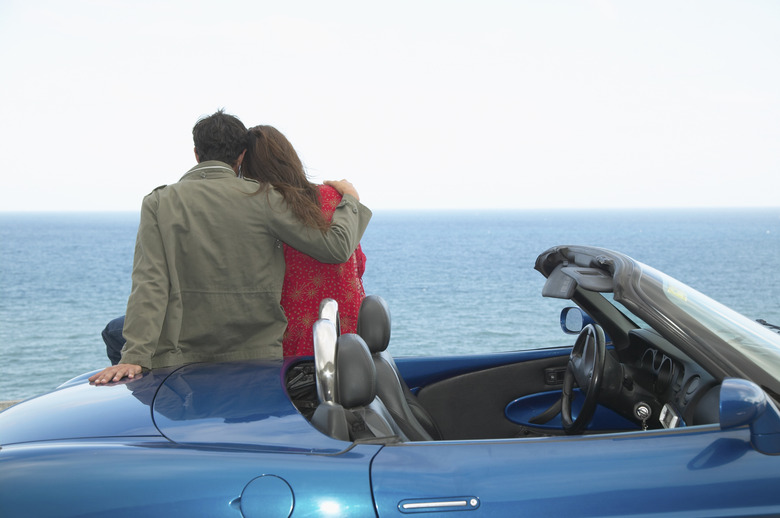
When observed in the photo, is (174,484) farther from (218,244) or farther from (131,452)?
(218,244)

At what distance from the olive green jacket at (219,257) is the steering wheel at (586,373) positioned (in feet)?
3.22

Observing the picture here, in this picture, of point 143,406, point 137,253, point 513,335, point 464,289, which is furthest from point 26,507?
point 464,289

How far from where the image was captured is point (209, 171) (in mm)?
2713

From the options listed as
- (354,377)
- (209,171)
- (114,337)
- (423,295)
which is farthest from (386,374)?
(423,295)

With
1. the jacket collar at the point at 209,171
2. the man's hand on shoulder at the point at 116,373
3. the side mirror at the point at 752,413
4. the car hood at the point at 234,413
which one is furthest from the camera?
the jacket collar at the point at 209,171

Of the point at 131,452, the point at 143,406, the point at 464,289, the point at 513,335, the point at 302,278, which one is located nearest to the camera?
the point at 131,452

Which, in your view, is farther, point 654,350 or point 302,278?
point 302,278

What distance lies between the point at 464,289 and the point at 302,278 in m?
34.4

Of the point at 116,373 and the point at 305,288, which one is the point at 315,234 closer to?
the point at 305,288

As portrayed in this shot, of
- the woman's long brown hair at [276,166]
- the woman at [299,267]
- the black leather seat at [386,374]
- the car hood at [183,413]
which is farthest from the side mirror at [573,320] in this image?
the car hood at [183,413]

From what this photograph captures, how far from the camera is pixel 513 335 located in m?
21.8

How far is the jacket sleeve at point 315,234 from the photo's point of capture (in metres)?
2.61

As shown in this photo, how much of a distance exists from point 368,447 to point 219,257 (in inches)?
45.2

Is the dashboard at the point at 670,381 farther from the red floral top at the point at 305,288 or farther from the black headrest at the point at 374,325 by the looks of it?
the red floral top at the point at 305,288
